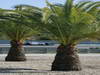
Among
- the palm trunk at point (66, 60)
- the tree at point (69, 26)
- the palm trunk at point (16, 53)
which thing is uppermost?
the tree at point (69, 26)

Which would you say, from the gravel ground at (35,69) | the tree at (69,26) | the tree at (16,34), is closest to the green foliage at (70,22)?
the tree at (69,26)

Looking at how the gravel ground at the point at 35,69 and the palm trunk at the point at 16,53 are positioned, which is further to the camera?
the palm trunk at the point at 16,53

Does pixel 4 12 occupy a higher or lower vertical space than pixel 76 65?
higher

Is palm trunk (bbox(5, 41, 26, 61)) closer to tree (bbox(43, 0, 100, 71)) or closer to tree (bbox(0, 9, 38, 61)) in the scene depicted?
tree (bbox(0, 9, 38, 61))

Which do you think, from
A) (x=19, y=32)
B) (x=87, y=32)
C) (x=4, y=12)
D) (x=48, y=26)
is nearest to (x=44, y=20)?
(x=48, y=26)

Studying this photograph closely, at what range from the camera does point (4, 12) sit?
20.9 metres

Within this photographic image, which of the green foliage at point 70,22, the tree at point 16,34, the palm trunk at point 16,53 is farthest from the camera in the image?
the palm trunk at point 16,53

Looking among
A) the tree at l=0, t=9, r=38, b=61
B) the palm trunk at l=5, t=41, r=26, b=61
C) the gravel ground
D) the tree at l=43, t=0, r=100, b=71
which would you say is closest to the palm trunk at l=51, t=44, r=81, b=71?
the tree at l=43, t=0, r=100, b=71

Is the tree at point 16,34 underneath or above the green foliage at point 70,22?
underneath

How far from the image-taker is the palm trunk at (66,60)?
60.8 ft

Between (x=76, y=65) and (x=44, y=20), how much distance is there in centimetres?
297

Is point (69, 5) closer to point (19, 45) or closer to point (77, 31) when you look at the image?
point (77, 31)

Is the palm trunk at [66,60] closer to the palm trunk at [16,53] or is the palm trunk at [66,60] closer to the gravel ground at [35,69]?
the gravel ground at [35,69]

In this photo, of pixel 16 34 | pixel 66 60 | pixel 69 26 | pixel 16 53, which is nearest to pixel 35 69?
pixel 66 60
